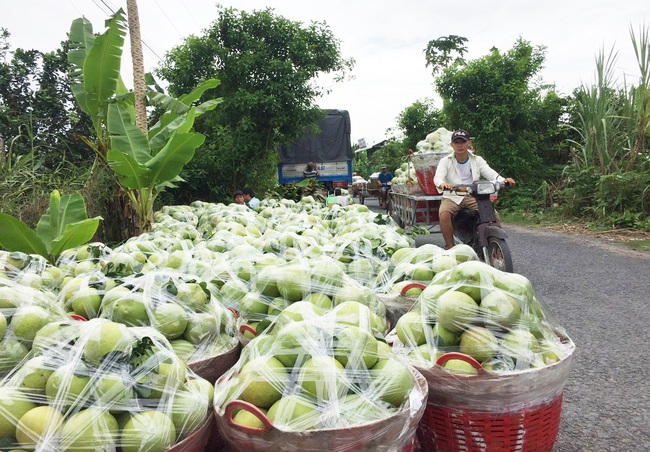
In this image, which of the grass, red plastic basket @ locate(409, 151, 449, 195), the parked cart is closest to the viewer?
the parked cart

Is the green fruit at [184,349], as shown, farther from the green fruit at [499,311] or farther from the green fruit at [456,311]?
the green fruit at [499,311]

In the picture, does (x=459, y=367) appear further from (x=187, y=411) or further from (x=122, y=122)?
(x=122, y=122)

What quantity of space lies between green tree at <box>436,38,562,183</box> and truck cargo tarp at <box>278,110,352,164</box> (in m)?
3.29

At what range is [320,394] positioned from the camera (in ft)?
4.75

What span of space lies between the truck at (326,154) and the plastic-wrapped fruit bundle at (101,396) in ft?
41.9

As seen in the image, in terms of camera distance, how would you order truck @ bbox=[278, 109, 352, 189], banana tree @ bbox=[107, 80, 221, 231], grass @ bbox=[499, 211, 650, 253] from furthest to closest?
truck @ bbox=[278, 109, 352, 189], grass @ bbox=[499, 211, 650, 253], banana tree @ bbox=[107, 80, 221, 231]

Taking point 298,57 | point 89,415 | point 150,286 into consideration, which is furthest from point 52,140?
point 89,415

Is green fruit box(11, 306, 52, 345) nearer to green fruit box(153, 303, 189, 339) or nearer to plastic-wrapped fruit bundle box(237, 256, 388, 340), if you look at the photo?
green fruit box(153, 303, 189, 339)

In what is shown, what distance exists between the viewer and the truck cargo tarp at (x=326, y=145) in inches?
561

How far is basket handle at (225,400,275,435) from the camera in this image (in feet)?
4.36

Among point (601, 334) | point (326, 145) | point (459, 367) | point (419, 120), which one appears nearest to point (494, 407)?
point (459, 367)

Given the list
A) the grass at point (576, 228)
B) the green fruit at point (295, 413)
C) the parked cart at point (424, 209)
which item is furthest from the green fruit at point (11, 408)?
the grass at point (576, 228)

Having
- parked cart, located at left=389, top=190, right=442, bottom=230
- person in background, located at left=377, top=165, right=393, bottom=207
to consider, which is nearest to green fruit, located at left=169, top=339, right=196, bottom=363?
parked cart, located at left=389, top=190, right=442, bottom=230

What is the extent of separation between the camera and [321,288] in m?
2.30
